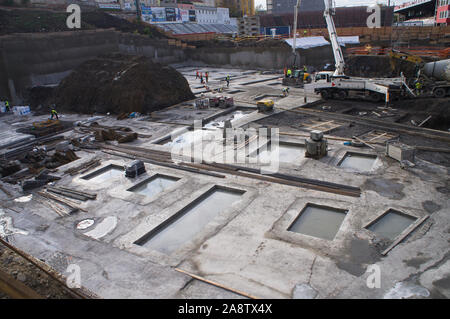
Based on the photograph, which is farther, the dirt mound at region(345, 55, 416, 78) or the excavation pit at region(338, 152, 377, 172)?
the dirt mound at region(345, 55, 416, 78)

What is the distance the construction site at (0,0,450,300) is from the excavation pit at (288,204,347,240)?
0.06m

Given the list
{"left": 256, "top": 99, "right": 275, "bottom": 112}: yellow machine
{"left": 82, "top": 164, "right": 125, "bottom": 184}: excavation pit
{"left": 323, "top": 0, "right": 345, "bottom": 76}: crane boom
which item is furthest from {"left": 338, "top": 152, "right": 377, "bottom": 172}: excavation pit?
{"left": 323, "top": 0, "right": 345, "bottom": 76}: crane boom

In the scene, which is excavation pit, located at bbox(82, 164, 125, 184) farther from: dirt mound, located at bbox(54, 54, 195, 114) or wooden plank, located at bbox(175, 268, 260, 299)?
dirt mound, located at bbox(54, 54, 195, 114)

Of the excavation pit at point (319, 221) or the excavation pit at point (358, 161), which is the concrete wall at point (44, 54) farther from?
the excavation pit at point (319, 221)

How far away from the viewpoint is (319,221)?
33.4 ft

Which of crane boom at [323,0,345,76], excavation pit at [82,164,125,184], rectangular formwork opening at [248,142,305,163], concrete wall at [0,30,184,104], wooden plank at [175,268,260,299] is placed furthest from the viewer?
concrete wall at [0,30,184,104]

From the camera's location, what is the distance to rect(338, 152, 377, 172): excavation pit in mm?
13827

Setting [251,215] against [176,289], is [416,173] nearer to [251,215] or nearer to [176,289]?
[251,215]

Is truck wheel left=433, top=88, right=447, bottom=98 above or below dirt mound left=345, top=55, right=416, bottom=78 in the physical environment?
below

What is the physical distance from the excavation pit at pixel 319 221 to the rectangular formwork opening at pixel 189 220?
99.1 inches

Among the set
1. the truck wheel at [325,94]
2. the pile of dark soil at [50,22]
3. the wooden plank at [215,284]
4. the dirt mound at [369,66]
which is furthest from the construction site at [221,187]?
the pile of dark soil at [50,22]

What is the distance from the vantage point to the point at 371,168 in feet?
44.1

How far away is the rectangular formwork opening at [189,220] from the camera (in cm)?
967

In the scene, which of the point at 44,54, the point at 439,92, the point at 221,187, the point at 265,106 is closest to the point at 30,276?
the point at 221,187
